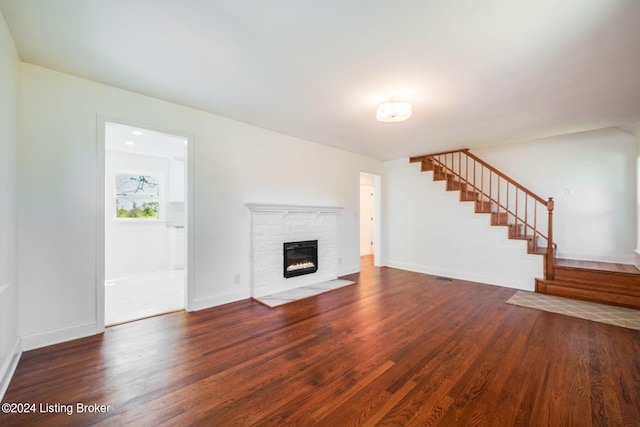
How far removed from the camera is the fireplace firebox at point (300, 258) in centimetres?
434

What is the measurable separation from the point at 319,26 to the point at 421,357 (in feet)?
9.15

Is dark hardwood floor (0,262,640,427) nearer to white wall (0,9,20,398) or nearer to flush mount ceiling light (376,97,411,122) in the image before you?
white wall (0,9,20,398)

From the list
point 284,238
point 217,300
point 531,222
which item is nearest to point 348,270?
point 284,238

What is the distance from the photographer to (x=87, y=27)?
187 cm

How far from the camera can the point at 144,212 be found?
584cm

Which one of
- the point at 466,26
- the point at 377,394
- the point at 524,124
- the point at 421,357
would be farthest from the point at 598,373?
the point at 524,124

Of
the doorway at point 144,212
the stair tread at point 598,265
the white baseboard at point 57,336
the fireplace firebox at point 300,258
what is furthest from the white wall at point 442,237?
the white baseboard at point 57,336

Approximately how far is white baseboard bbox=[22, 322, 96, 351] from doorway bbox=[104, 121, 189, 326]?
177 centimetres

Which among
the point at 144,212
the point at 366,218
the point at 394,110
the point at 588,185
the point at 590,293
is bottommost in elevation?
the point at 590,293

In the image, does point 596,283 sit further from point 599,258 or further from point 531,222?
point 531,222

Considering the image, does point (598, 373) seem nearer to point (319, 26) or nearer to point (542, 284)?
point (542, 284)

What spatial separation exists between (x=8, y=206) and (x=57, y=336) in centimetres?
131

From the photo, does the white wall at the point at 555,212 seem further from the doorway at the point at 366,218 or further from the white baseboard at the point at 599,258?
the doorway at the point at 366,218

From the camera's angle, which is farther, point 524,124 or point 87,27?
point 524,124
